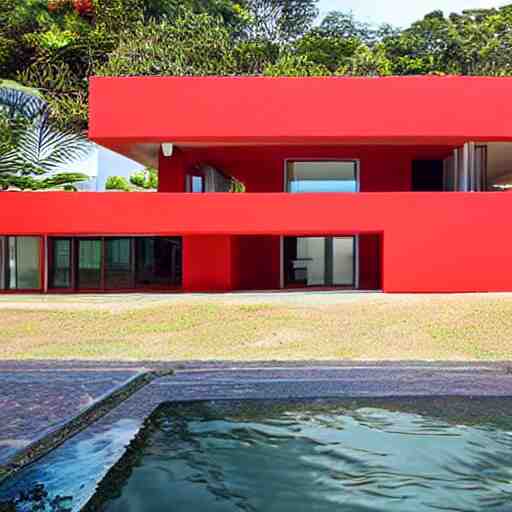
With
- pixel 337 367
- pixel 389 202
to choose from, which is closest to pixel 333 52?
pixel 389 202

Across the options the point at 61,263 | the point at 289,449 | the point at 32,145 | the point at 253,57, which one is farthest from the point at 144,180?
the point at 289,449

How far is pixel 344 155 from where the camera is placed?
20.1m

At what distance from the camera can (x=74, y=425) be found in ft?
18.8

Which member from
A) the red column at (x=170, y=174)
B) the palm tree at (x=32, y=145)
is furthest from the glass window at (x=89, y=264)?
the palm tree at (x=32, y=145)

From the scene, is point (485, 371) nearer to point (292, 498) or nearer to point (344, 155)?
point (292, 498)

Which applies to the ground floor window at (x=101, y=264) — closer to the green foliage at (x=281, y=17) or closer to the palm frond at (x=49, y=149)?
the palm frond at (x=49, y=149)

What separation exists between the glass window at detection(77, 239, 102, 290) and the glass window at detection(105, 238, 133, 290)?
0.24m

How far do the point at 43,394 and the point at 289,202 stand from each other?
34.1ft

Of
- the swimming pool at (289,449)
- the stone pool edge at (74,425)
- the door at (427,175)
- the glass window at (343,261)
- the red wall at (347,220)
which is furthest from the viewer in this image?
the door at (427,175)

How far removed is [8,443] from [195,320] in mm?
8423

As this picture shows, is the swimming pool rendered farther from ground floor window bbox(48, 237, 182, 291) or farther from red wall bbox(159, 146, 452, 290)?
red wall bbox(159, 146, 452, 290)

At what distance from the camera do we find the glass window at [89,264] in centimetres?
1944

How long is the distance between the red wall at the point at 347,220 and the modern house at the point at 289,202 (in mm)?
26

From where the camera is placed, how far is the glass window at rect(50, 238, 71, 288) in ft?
64.0
